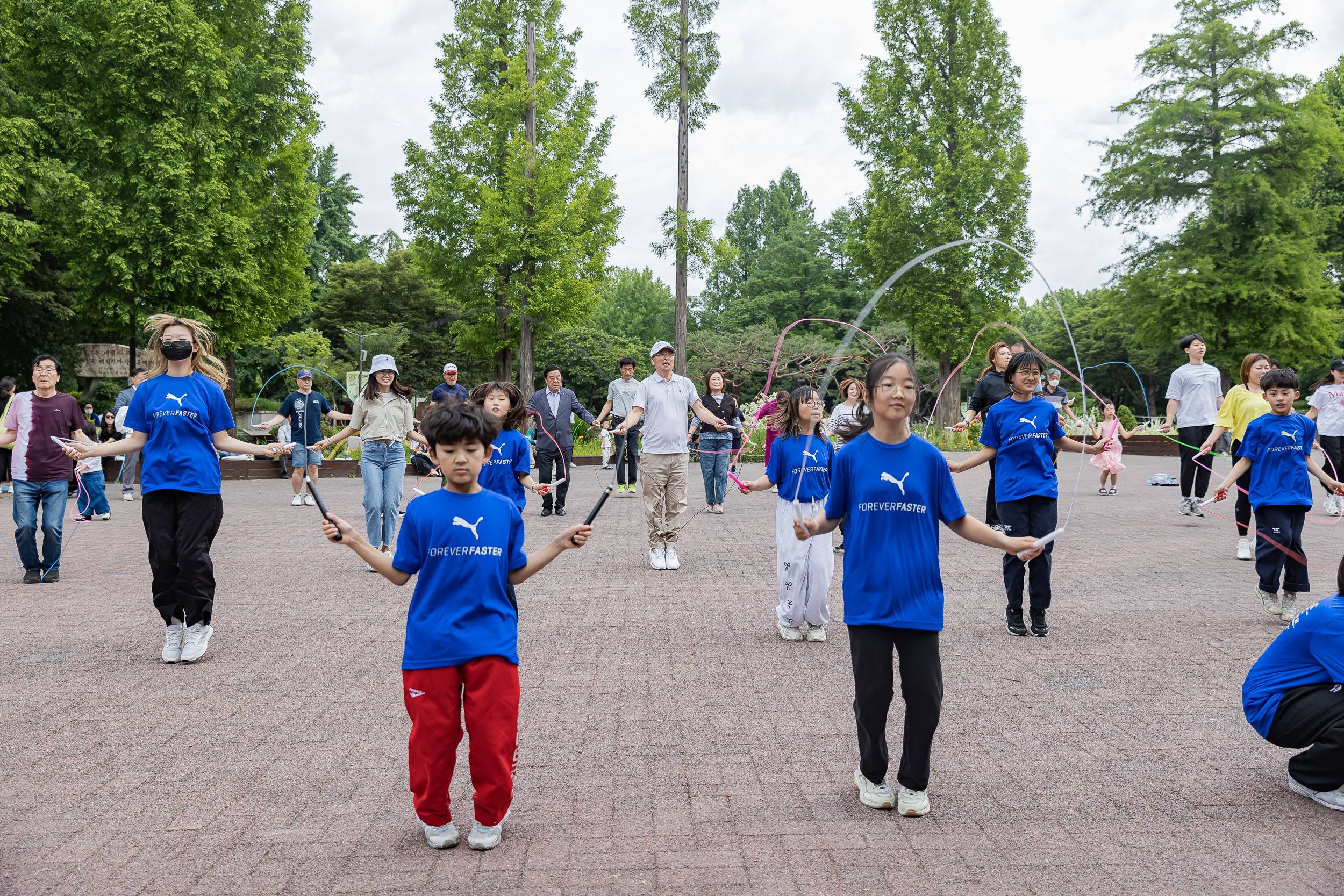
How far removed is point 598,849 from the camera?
3.46m

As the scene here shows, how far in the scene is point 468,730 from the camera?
3.41 metres

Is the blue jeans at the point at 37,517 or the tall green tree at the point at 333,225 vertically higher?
the tall green tree at the point at 333,225

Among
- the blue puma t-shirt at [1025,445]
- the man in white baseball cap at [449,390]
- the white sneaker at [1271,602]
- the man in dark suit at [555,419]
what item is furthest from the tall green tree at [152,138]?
the white sneaker at [1271,602]

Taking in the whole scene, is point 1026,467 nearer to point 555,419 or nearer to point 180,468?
point 180,468

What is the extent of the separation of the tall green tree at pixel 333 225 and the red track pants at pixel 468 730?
58.0m

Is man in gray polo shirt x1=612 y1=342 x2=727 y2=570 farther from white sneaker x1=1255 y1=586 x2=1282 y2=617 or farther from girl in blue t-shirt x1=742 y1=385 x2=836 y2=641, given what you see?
white sneaker x1=1255 y1=586 x2=1282 y2=617

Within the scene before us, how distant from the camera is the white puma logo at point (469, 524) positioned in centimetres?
348

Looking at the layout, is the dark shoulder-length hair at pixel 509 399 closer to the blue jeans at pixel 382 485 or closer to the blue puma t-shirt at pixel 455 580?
the blue jeans at pixel 382 485

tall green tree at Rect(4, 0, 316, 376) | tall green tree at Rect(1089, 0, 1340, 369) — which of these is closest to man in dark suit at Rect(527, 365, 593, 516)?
tall green tree at Rect(4, 0, 316, 376)

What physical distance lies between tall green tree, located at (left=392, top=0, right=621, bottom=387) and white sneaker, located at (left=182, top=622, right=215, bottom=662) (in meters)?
18.9

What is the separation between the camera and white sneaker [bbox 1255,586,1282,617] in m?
7.14

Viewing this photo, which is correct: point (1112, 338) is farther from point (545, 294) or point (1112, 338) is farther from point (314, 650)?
point (314, 650)

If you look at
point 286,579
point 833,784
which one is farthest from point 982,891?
point 286,579

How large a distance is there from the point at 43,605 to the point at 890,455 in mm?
7484
